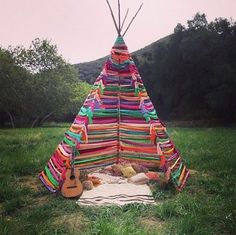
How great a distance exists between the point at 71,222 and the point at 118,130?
451 centimetres

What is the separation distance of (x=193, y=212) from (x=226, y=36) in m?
32.3

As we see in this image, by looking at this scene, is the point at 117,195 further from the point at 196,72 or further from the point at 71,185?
the point at 196,72

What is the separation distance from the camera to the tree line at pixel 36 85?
36.5 m

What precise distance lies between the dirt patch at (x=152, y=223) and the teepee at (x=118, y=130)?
1813 millimetres

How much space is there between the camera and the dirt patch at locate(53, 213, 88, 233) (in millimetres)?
5347

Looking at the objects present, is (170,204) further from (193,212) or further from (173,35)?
(173,35)

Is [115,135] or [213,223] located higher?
[115,135]

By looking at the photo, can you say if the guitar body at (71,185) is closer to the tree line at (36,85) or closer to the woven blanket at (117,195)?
the woven blanket at (117,195)

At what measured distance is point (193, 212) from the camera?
5.93m

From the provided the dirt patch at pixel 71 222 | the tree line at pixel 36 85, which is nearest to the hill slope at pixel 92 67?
the tree line at pixel 36 85

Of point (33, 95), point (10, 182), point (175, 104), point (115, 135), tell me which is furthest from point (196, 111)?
point (10, 182)

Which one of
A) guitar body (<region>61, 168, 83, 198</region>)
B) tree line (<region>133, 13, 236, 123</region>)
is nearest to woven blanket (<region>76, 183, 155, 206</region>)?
Result: guitar body (<region>61, 168, 83, 198</region>)

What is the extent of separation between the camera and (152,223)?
561 cm

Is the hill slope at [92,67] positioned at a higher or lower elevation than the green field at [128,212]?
higher
